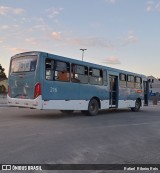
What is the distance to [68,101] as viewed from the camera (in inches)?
586

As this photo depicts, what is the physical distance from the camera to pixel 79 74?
15.9 metres

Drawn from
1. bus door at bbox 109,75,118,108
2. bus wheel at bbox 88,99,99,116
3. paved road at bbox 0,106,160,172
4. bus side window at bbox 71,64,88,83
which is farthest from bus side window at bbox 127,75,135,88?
paved road at bbox 0,106,160,172

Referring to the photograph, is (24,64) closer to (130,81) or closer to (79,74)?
(79,74)

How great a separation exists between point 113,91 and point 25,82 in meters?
7.04

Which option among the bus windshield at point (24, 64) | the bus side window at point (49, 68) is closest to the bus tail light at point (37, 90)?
the bus side window at point (49, 68)

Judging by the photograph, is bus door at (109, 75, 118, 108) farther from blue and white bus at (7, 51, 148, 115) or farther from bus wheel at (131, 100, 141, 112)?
bus wheel at (131, 100, 141, 112)

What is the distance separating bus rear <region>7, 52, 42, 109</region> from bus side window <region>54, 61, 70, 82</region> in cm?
112

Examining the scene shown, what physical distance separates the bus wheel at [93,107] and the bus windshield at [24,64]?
4.40 metres

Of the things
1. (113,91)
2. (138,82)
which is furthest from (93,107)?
(138,82)

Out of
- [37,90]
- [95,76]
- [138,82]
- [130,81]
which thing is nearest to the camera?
[37,90]

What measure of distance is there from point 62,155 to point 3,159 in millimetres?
1358

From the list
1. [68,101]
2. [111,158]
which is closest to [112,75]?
[68,101]

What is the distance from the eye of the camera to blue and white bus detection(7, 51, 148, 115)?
44.2 ft

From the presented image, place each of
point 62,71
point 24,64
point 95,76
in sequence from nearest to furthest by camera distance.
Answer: point 24,64 < point 62,71 < point 95,76
